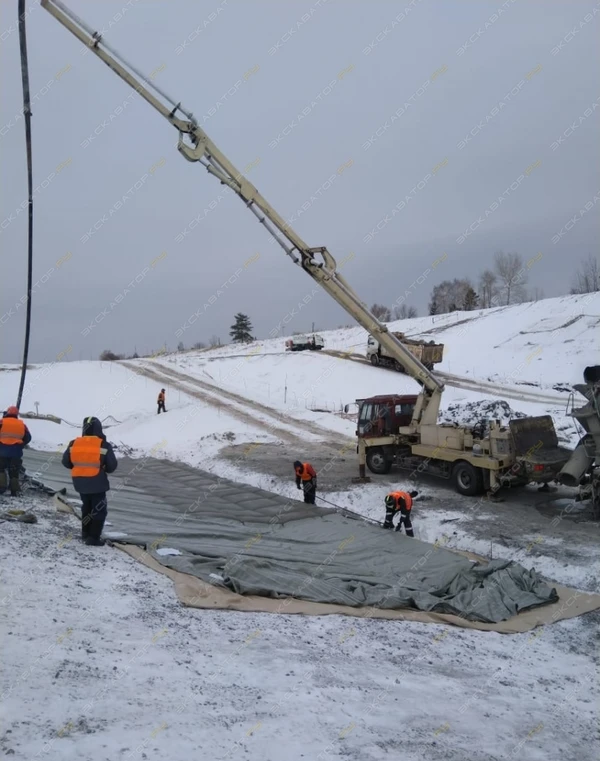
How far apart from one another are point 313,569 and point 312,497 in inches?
199

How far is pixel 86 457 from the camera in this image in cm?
714

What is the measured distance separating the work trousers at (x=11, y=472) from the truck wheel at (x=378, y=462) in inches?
380

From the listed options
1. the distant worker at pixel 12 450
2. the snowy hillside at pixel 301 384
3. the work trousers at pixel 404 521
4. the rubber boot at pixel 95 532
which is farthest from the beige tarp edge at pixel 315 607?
the snowy hillside at pixel 301 384

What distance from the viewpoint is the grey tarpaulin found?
695 centimetres

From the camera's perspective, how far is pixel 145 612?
540 centimetres

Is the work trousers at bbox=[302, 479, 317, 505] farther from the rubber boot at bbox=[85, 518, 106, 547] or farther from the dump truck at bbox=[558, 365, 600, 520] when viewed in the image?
the rubber boot at bbox=[85, 518, 106, 547]

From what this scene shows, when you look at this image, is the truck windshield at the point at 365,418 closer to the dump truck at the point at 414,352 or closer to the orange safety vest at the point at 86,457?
the orange safety vest at the point at 86,457

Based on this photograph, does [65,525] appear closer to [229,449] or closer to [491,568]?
[491,568]

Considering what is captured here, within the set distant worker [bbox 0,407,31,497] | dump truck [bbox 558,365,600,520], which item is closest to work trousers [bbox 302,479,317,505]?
dump truck [bbox 558,365,600,520]

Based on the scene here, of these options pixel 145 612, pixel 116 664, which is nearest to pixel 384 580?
pixel 145 612

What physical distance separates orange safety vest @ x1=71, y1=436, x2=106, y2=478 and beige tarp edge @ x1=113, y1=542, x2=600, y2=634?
1.11 m

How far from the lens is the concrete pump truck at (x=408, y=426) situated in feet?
39.9

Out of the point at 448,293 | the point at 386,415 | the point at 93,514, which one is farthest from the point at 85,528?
the point at 448,293

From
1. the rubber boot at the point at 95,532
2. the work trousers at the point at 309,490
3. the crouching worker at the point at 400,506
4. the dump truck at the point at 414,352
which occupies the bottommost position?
the work trousers at the point at 309,490
